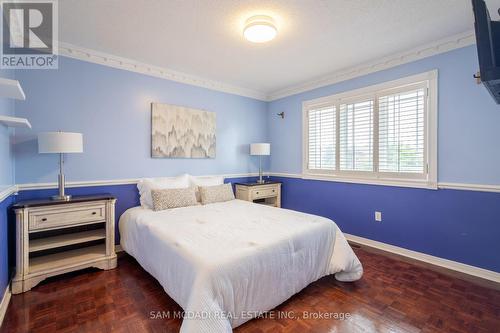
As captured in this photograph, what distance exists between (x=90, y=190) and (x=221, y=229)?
5.98ft

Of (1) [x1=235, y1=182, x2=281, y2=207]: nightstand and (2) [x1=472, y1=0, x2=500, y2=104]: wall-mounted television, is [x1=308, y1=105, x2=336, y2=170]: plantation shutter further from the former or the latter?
(2) [x1=472, y1=0, x2=500, y2=104]: wall-mounted television

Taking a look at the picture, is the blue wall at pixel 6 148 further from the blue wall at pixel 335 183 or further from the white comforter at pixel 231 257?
the white comforter at pixel 231 257

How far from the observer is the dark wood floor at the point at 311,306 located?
1.68 meters

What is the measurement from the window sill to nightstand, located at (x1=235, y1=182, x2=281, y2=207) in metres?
0.59

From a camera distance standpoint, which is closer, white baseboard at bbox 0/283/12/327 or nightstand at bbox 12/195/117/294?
white baseboard at bbox 0/283/12/327

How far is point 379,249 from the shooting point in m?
3.08

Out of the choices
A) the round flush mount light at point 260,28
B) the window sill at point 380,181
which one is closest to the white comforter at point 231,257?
the window sill at point 380,181

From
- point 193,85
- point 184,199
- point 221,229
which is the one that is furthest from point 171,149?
point 221,229

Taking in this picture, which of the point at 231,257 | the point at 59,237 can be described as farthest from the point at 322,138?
the point at 59,237

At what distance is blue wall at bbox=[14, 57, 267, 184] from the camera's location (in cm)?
249


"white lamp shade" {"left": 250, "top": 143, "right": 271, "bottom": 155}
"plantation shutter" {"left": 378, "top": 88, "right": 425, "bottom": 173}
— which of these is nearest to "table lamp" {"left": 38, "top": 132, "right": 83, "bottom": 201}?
"white lamp shade" {"left": 250, "top": 143, "right": 271, "bottom": 155}

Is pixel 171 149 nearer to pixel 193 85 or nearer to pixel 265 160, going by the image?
pixel 193 85

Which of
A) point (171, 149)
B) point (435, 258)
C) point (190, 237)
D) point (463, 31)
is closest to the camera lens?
point (190, 237)

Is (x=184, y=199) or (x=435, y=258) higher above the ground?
(x=184, y=199)
